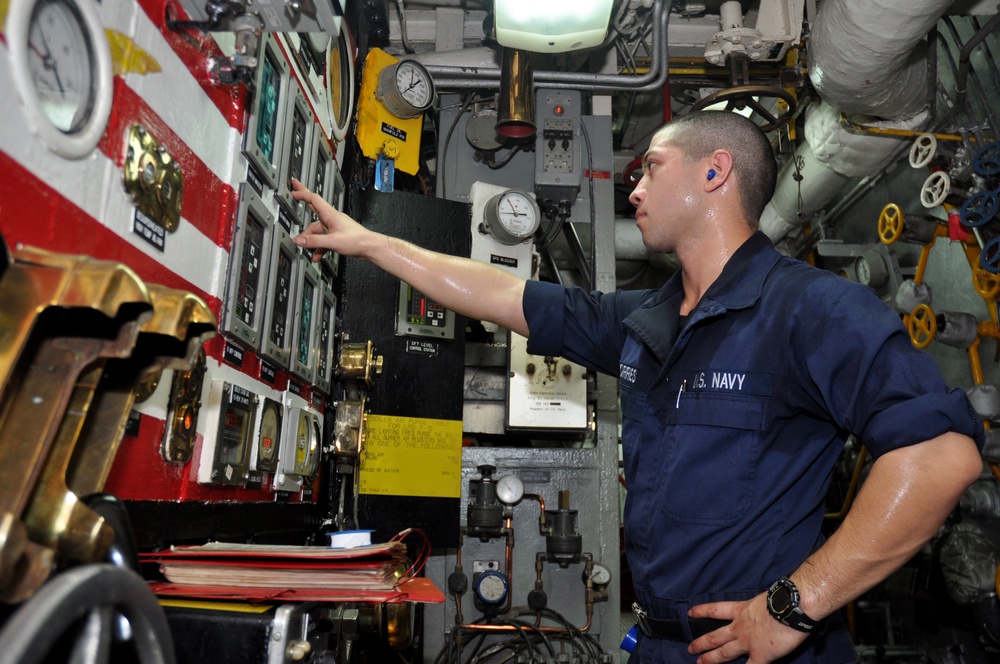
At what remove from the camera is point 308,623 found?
3.52ft

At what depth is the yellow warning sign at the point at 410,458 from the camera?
8.64ft

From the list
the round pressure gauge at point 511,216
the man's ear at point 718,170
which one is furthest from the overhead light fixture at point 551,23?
the man's ear at point 718,170

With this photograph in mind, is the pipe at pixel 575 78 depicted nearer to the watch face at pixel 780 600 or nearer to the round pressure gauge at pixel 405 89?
the round pressure gauge at pixel 405 89

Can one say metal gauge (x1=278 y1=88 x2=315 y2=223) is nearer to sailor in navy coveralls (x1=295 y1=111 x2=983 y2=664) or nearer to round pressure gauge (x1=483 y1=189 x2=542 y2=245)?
sailor in navy coveralls (x1=295 y1=111 x2=983 y2=664)

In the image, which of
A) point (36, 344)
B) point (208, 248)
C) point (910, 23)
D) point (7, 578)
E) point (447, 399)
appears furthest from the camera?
point (447, 399)

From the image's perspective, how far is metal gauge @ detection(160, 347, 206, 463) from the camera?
1.34 m

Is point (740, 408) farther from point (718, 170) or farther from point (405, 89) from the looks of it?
point (405, 89)

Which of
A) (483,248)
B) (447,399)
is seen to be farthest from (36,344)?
(483,248)

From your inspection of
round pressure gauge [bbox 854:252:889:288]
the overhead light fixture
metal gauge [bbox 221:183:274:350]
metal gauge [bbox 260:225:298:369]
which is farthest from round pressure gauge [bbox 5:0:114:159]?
round pressure gauge [bbox 854:252:889:288]

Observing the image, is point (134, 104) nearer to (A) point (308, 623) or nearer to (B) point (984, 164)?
(A) point (308, 623)

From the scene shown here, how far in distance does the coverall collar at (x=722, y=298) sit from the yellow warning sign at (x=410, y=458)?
3.61 ft

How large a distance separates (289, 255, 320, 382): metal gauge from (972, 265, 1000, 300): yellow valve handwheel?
2838 mm

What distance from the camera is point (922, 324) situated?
11.3ft

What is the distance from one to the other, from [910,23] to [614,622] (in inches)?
104
